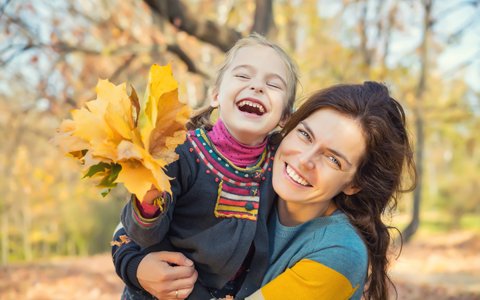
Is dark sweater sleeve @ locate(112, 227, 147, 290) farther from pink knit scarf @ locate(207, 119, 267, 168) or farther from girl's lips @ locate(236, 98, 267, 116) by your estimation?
girl's lips @ locate(236, 98, 267, 116)

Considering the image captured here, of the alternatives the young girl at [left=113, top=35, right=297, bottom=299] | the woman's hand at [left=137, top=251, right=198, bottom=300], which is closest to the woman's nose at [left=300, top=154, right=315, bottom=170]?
the young girl at [left=113, top=35, right=297, bottom=299]

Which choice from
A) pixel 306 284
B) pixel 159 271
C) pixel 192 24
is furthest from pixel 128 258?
pixel 192 24

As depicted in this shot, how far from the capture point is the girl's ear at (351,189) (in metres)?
2.27

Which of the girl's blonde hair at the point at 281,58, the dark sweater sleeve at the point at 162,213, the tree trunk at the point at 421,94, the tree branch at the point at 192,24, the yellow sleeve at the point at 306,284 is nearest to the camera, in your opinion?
the dark sweater sleeve at the point at 162,213

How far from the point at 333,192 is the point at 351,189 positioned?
0.13m

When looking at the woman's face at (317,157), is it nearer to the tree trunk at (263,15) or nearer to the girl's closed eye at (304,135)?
the girl's closed eye at (304,135)

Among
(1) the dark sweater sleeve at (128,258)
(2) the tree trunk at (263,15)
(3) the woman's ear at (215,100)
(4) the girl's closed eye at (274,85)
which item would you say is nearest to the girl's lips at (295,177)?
(4) the girl's closed eye at (274,85)

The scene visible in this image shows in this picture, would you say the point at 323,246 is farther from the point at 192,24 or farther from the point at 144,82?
the point at 144,82

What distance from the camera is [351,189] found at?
7.50 feet

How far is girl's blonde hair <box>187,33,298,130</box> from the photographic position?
7.43 ft

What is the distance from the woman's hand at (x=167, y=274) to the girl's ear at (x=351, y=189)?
753 mm

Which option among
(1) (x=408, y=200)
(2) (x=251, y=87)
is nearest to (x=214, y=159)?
(2) (x=251, y=87)

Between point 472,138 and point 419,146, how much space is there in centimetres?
376

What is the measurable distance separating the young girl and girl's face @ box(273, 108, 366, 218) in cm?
10
